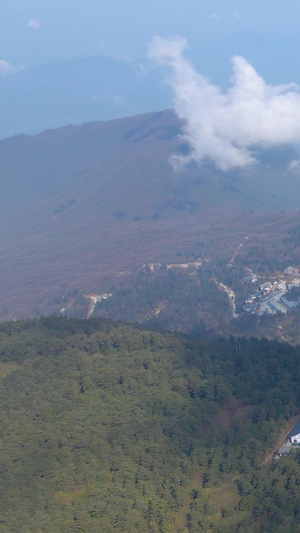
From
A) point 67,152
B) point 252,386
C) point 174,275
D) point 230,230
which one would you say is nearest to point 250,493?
point 252,386

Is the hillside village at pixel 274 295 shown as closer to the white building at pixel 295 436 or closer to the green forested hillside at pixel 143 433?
the green forested hillside at pixel 143 433

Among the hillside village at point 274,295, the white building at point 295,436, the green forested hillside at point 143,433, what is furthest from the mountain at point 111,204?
the white building at point 295,436

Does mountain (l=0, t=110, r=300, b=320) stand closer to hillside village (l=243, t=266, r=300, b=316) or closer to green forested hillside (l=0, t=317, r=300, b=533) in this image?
hillside village (l=243, t=266, r=300, b=316)

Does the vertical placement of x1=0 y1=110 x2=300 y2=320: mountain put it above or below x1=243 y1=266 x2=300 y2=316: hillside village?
above

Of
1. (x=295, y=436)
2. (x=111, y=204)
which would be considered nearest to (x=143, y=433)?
(x=295, y=436)

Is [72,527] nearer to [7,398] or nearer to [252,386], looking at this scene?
[7,398]

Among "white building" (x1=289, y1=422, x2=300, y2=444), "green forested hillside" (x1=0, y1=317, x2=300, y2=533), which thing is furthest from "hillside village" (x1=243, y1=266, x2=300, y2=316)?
"white building" (x1=289, y1=422, x2=300, y2=444)
